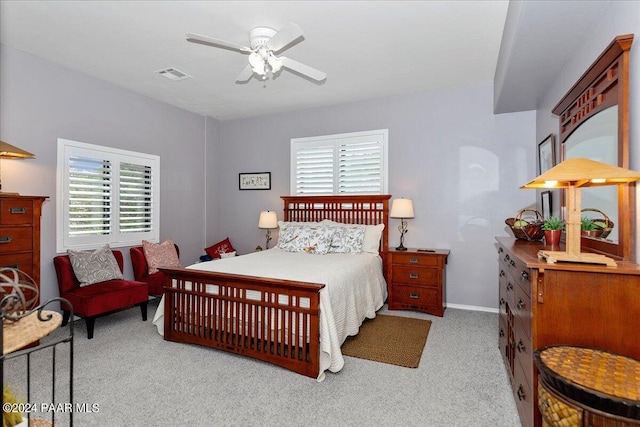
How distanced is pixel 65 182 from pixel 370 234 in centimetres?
360

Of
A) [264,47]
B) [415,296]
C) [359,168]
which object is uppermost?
[264,47]

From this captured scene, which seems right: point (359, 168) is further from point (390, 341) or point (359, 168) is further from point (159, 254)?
point (159, 254)

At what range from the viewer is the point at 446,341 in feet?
10.6

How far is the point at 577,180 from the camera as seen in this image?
1.68 meters

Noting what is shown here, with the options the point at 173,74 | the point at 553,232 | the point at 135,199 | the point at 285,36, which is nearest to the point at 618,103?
the point at 553,232

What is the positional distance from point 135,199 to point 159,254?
82 centimetres

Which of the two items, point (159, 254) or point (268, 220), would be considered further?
point (268, 220)

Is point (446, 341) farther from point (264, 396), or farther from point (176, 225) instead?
point (176, 225)

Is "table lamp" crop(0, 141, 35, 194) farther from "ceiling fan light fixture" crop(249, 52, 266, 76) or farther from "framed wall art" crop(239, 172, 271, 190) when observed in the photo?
"framed wall art" crop(239, 172, 271, 190)

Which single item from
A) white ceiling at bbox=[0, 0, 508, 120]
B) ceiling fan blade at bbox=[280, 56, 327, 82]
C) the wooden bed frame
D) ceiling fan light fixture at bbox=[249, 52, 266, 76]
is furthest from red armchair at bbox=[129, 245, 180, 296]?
ceiling fan blade at bbox=[280, 56, 327, 82]

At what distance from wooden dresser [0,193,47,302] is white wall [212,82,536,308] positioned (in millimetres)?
3619

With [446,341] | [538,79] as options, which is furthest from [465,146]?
[446,341]

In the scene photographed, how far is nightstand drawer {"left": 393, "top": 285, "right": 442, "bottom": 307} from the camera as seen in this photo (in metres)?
3.97

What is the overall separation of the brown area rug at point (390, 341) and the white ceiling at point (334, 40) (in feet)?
8.52
